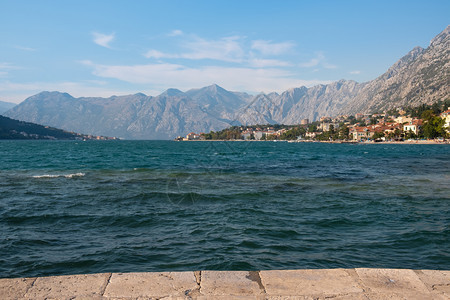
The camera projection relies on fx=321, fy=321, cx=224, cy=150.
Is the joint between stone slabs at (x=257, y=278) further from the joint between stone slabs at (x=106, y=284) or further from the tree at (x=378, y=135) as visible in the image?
the tree at (x=378, y=135)

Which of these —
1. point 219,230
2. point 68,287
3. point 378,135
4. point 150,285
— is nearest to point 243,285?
point 150,285

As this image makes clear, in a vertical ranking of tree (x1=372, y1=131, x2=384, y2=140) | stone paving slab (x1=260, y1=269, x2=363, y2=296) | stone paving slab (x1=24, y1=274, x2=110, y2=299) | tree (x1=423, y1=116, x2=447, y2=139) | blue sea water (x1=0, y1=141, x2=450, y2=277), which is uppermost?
tree (x1=423, y1=116, x2=447, y2=139)

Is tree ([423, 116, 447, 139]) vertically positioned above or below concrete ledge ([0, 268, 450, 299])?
above

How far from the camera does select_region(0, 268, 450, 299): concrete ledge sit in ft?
12.5

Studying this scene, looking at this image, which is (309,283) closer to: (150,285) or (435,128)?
(150,285)

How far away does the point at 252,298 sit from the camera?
147 inches

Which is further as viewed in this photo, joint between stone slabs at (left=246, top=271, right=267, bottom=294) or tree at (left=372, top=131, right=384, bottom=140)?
tree at (left=372, top=131, right=384, bottom=140)

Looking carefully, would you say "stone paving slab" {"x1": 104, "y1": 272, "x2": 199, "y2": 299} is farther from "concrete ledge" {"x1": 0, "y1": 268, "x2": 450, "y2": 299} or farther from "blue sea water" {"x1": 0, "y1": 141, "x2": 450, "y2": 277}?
"blue sea water" {"x1": 0, "y1": 141, "x2": 450, "y2": 277}

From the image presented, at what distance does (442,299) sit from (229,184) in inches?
592

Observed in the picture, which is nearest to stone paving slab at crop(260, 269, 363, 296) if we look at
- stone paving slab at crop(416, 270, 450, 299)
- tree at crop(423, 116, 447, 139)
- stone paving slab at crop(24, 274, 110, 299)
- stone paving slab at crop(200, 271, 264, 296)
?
stone paving slab at crop(200, 271, 264, 296)

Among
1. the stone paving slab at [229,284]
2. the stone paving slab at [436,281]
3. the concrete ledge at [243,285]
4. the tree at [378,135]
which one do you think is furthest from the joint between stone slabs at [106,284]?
the tree at [378,135]

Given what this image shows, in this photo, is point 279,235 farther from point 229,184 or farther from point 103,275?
point 229,184

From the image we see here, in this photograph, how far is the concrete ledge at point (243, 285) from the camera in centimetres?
381

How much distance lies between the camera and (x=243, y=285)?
4.10m
